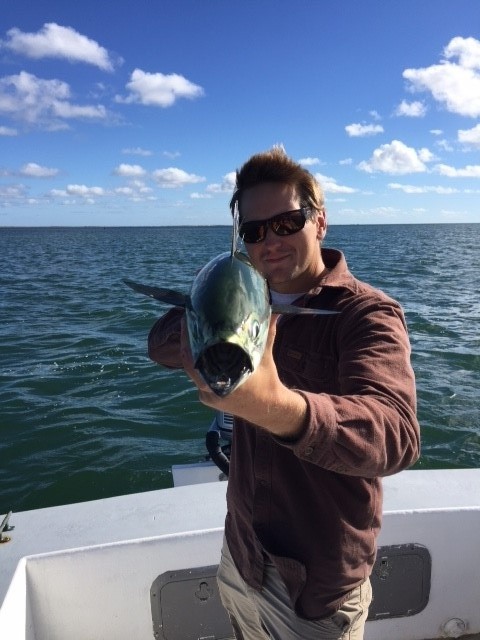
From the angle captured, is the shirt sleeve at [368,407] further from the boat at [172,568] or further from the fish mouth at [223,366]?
the boat at [172,568]

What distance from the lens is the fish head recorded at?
155cm

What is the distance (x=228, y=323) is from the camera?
5.23 feet

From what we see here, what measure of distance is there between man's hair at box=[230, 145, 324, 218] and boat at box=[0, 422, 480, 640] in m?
2.21

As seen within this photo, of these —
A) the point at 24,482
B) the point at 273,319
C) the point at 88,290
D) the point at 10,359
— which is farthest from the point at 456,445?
the point at 88,290

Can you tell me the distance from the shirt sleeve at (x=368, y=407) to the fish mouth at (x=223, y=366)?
322 mm

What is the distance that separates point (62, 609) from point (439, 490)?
110 inches

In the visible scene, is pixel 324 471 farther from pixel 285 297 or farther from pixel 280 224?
pixel 280 224

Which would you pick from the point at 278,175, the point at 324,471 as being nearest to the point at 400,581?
the point at 324,471

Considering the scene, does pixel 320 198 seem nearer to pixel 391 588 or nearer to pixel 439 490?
pixel 439 490

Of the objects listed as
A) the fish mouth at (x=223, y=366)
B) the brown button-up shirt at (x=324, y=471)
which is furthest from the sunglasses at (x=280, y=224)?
the fish mouth at (x=223, y=366)

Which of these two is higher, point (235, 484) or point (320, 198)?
point (320, 198)

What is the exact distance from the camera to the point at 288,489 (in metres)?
2.43

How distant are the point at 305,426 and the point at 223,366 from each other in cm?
38

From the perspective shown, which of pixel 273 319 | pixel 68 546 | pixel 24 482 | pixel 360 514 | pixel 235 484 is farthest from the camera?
pixel 24 482
